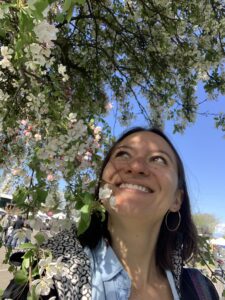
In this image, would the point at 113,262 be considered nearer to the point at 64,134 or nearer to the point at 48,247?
the point at 48,247

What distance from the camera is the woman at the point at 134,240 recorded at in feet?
4.98

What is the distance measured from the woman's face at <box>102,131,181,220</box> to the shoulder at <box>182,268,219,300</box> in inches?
12.1

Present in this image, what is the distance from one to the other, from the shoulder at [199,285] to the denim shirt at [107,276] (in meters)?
0.10

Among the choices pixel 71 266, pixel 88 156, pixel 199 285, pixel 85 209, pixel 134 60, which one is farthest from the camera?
pixel 134 60

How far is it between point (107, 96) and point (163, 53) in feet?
2.53

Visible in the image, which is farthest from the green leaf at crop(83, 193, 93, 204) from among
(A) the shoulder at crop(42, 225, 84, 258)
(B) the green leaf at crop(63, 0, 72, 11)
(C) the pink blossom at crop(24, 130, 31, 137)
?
(C) the pink blossom at crop(24, 130, 31, 137)

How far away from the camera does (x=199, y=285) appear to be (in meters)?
1.83

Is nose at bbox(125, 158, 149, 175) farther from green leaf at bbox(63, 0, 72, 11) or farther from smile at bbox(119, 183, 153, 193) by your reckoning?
green leaf at bbox(63, 0, 72, 11)

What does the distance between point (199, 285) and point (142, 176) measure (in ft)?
1.78

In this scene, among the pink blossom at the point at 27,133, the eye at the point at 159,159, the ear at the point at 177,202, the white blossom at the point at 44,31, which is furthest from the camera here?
the pink blossom at the point at 27,133

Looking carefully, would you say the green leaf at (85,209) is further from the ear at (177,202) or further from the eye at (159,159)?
the ear at (177,202)

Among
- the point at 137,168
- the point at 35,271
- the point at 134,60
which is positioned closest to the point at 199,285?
the point at 137,168

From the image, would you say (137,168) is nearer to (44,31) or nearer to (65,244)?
(65,244)

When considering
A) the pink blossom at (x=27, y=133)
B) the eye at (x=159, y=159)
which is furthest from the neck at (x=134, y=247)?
the pink blossom at (x=27, y=133)
